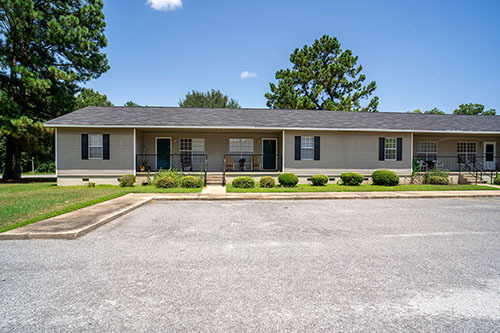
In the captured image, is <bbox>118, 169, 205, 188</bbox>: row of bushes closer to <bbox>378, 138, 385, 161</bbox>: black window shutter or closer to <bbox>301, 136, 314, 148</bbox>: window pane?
<bbox>301, 136, 314, 148</bbox>: window pane

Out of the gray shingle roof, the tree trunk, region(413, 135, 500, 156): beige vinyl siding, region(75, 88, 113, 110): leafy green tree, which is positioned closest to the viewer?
the gray shingle roof

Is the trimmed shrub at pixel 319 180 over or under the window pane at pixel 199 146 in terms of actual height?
under

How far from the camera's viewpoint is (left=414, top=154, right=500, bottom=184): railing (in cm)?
1836

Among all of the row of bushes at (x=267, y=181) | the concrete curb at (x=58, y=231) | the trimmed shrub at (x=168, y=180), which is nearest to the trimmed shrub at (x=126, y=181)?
the trimmed shrub at (x=168, y=180)

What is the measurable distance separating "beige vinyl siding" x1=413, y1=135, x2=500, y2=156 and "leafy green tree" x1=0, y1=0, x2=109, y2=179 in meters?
24.0

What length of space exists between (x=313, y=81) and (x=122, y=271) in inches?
1290

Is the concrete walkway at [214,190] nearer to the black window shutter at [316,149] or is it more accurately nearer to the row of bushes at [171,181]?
the row of bushes at [171,181]

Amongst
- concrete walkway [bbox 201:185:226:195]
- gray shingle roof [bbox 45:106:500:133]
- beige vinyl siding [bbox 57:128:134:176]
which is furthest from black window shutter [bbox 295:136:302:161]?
beige vinyl siding [bbox 57:128:134:176]

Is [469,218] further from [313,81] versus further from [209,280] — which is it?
[313,81]

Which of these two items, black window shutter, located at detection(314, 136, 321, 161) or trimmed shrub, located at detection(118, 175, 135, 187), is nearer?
trimmed shrub, located at detection(118, 175, 135, 187)

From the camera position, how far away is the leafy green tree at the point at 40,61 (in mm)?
17562

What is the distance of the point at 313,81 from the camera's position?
109 ft

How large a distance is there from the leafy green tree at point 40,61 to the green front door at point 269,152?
14157 millimetres

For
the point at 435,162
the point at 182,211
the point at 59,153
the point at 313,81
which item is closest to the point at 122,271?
the point at 182,211
